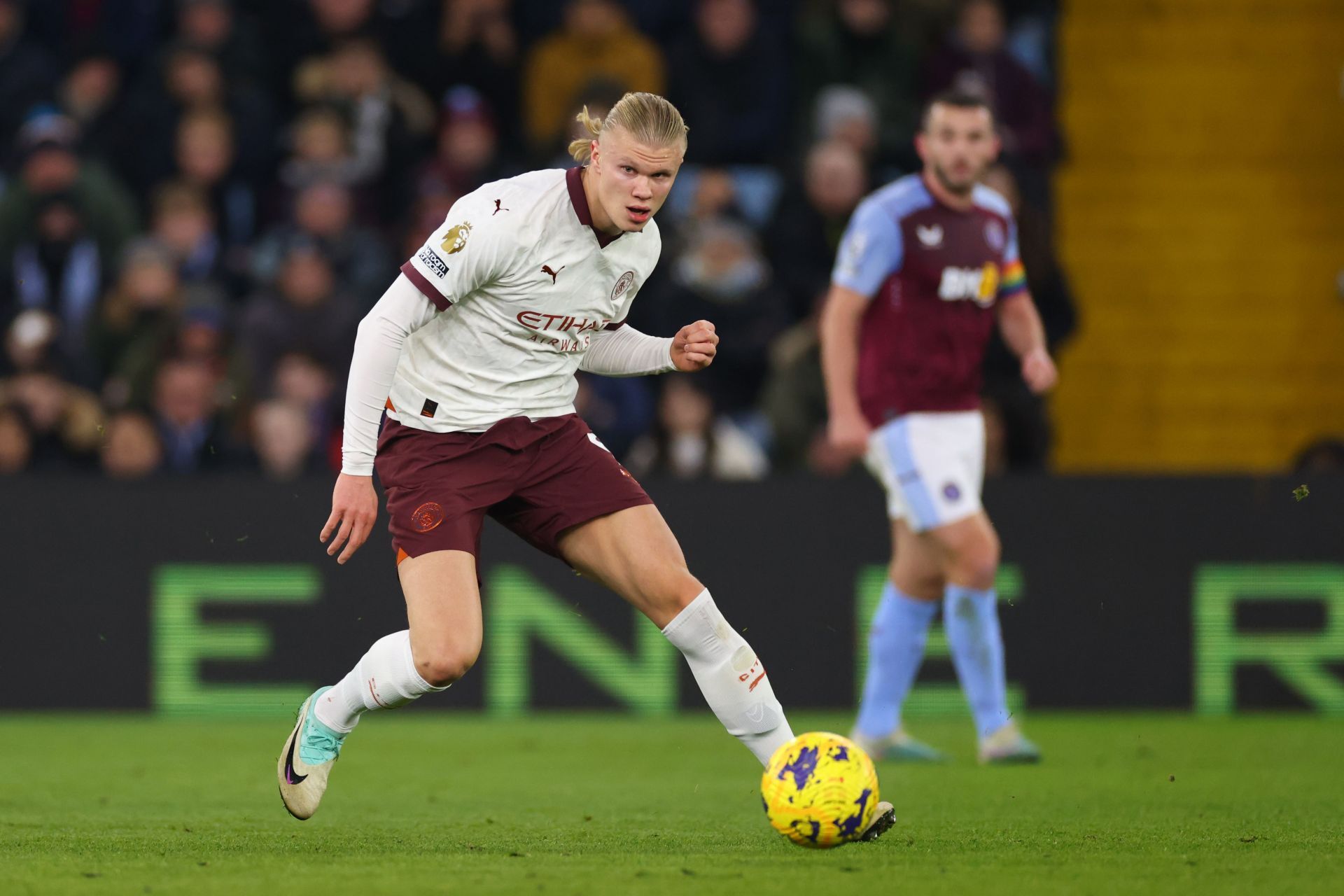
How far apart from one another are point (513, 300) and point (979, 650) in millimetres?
2920

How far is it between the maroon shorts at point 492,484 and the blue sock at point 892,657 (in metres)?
2.37

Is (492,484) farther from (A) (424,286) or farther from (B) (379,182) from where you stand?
(B) (379,182)

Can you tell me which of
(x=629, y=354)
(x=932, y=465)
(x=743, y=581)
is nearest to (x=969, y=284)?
(x=932, y=465)

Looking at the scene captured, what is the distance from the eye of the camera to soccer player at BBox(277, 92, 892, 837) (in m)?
5.40

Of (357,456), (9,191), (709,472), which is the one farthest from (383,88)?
(357,456)

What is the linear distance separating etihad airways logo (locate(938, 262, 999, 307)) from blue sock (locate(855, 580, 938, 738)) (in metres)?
1.19

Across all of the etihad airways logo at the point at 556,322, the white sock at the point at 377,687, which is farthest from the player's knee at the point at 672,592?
the etihad airways logo at the point at 556,322

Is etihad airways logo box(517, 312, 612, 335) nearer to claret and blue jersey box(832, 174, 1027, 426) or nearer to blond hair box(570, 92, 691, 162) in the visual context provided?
blond hair box(570, 92, 691, 162)

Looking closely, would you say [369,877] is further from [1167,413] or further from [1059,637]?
[1167,413]

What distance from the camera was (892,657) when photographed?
7.87 metres

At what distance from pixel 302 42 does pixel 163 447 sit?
352cm

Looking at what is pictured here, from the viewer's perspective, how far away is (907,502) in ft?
25.2

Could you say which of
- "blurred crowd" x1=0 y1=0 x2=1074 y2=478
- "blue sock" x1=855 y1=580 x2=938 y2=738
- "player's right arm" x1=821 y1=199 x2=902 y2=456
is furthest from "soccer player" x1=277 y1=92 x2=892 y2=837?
"blurred crowd" x1=0 y1=0 x2=1074 y2=478

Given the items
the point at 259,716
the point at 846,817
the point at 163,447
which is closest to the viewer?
the point at 846,817
